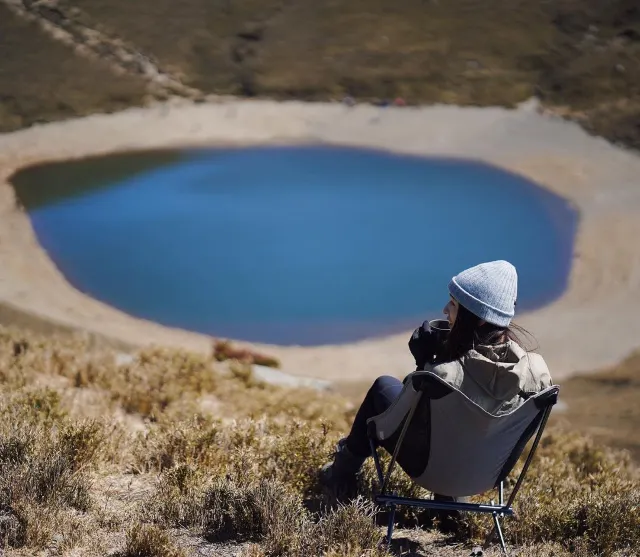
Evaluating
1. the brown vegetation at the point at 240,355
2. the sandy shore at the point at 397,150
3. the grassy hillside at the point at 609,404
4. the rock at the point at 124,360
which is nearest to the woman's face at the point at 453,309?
the rock at the point at 124,360

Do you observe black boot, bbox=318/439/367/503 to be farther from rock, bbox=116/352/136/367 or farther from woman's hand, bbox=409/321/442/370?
rock, bbox=116/352/136/367

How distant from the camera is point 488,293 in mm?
2697

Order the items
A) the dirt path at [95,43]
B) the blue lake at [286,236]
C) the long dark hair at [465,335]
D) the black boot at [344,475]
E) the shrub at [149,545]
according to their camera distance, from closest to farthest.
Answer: the shrub at [149,545], the long dark hair at [465,335], the black boot at [344,475], the blue lake at [286,236], the dirt path at [95,43]

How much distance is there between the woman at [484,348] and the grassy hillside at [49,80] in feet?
95.4

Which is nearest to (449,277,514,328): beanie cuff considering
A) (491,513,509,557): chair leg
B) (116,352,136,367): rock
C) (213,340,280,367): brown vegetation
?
(491,513,509,557): chair leg

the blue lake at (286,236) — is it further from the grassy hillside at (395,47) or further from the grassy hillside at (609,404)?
the grassy hillside at (395,47)

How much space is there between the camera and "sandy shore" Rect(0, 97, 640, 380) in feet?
46.5

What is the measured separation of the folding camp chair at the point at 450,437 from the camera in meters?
2.69

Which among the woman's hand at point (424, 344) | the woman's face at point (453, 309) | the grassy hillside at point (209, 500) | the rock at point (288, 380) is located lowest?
the rock at point (288, 380)

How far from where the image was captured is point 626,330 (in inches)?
683

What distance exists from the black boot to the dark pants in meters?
0.06

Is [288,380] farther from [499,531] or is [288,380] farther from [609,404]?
[499,531]

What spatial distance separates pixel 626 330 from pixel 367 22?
24424mm

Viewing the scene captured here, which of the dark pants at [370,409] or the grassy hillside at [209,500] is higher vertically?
the dark pants at [370,409]
